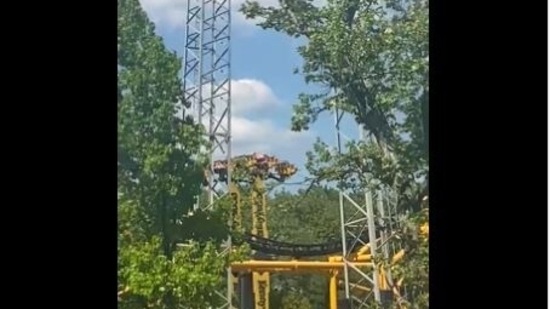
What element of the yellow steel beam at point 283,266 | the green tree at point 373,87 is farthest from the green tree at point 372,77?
the yellow steel beam at point 283,266

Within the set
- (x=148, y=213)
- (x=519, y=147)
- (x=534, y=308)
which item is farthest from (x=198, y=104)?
(x=534, y=308)

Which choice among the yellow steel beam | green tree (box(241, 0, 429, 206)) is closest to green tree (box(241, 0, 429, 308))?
green tree (box(241, 0, 429, 206))

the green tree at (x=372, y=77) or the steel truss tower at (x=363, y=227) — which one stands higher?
the green tree at (x=372, y=77)

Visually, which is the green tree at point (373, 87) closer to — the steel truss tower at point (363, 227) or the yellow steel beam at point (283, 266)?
the steel truss tower at point (363, 227)

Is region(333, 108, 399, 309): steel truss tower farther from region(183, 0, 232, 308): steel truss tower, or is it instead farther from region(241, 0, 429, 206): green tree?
region(183, 0, 232, 308): steel truss tower

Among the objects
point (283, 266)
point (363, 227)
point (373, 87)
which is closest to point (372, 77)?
point (373, 87)

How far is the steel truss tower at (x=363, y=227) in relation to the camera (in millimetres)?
1299

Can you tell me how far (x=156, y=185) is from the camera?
1.28m

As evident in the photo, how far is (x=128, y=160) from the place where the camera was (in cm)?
124

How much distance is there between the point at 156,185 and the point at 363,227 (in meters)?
0.37

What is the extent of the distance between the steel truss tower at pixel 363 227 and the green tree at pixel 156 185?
0.71 ft

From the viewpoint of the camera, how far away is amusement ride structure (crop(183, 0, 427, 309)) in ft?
4.17
